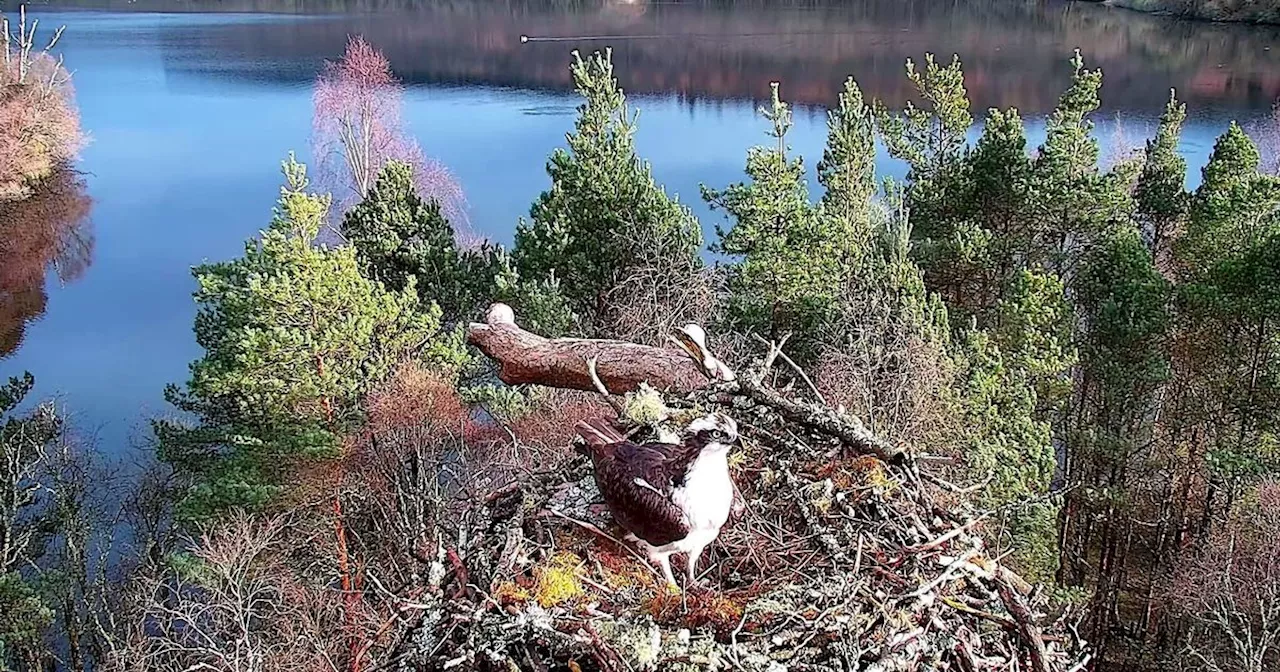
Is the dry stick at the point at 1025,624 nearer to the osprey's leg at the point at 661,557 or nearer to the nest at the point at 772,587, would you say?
the nest at the point at 772,587

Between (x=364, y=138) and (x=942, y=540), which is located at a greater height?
(x=942, y=540)

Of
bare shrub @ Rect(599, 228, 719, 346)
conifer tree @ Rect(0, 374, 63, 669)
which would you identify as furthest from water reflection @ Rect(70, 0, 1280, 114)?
conifer tree @ Rect(0, 374, 63, 669)

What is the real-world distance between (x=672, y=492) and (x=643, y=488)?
133 mm

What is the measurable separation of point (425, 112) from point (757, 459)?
106ft

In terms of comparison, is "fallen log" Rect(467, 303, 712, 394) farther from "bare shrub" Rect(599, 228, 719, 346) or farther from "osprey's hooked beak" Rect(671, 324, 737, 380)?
"bare shrub" Rect(599, 228, 719, 346)

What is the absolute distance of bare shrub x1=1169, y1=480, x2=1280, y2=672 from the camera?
466 inches

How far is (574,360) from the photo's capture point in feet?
22.8

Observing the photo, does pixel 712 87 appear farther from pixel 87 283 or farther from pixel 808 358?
pixel 808 358

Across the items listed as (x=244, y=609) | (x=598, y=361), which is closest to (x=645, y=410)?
(x=598, y=361)

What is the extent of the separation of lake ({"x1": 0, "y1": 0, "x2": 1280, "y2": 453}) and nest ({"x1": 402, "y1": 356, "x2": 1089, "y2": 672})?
1632 cm

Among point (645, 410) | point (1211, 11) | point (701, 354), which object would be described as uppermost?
point (1211, 11)

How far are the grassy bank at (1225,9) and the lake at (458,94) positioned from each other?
34.5 inches

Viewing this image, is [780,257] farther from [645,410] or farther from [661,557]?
[661,557]

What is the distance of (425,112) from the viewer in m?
34.8
